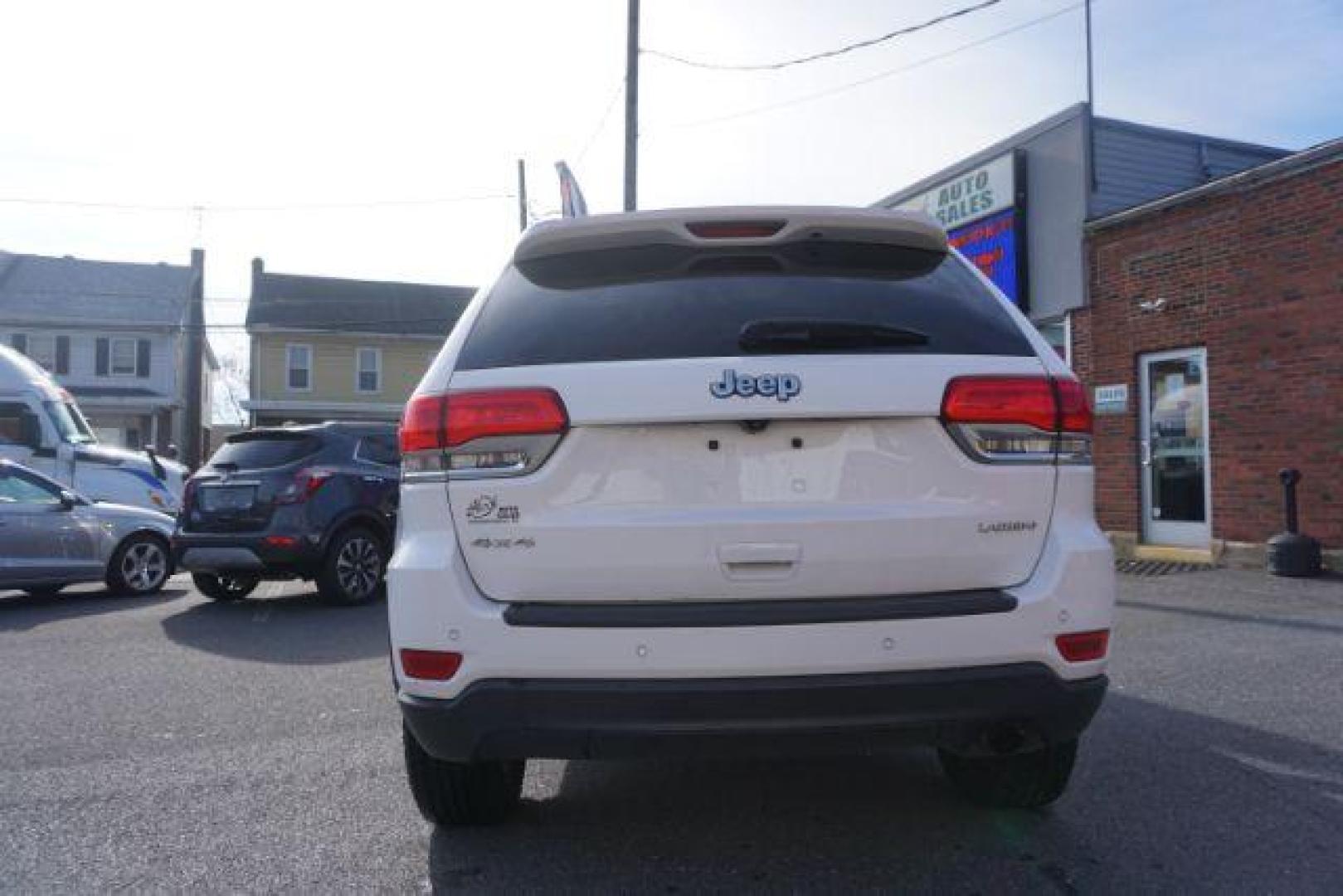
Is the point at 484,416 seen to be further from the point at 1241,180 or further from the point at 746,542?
the point at 1241,180

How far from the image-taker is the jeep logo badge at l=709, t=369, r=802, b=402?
8.21 feet

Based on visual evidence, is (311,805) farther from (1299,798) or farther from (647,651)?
(1299,798)

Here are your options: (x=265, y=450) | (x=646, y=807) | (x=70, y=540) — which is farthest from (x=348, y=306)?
(x=646, y=807)

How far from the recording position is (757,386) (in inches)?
99.0

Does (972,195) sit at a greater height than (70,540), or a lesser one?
greater

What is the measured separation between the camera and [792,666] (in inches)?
95.0

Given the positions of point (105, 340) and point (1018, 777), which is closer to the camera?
point (1018, 777)

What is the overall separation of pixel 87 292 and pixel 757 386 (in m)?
40.1

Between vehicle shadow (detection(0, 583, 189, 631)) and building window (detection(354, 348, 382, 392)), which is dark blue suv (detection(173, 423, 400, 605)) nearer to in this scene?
vehicle shadow (detection(0, 583, 189, 631))

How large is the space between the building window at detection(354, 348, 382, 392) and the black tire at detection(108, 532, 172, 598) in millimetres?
26083

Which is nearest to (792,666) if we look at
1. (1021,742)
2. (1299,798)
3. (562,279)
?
(1021,742)

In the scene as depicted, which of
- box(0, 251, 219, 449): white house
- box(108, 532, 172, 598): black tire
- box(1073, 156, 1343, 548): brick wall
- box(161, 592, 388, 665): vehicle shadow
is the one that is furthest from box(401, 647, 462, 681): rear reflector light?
box(0, 251, 219, 449): white house

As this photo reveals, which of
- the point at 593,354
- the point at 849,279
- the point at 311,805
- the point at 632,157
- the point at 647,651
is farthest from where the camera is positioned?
the point at 632,157

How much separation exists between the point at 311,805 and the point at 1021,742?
239 cm
